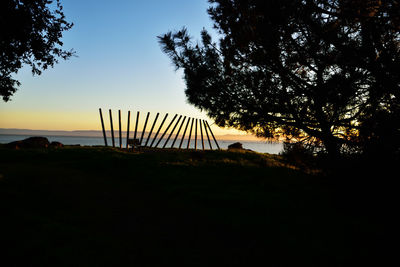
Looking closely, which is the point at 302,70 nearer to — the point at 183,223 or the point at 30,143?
the point at 183,223

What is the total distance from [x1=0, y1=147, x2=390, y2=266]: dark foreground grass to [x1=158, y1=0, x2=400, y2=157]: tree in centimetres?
145

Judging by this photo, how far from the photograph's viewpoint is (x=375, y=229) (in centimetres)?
368

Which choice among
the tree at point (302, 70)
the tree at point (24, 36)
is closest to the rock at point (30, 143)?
the tree at point (24, 36)

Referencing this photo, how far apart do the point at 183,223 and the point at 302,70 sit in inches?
171

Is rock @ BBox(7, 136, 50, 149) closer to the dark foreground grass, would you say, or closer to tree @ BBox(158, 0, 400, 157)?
the dark foreground grass

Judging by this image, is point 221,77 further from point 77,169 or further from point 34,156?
point 34,156

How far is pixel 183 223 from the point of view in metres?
4.30

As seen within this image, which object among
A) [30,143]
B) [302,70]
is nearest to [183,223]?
[302,70]

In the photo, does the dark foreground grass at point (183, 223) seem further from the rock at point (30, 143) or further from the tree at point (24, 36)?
the rock at point (30, 143)

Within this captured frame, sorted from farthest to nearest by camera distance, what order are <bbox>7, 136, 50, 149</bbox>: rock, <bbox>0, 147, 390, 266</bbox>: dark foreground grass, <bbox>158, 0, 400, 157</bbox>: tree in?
<bbox>7, 136, 50, 149</bbox>: rock → <bbox>158, 0, 400, 157</bbox>: tree → <bbox>0, 147, 390, 266</bbox>: dark foreground grass

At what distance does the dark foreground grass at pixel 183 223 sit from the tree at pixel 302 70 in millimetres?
1449

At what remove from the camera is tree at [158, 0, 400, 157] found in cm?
431

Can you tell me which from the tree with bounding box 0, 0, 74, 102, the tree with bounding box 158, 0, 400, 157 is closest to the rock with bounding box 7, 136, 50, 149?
the tree with bounding box 0, 0, 74, 102

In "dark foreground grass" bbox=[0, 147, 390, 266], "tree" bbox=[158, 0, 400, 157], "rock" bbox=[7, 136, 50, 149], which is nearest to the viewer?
"dark foreground grass" bbox=[0, 147, 390, 266]
